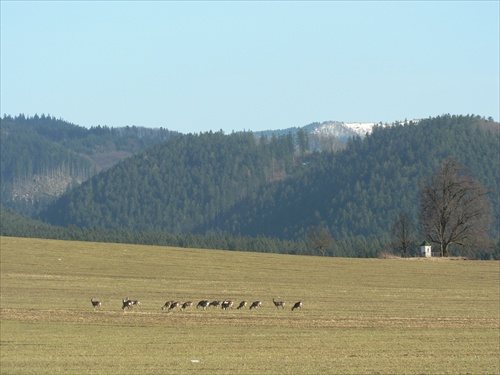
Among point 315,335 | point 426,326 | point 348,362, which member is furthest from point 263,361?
point 426,326

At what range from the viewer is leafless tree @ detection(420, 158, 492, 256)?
313ft

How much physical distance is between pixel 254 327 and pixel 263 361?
11093 millimetres

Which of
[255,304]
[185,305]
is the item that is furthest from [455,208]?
Result: [185,305]

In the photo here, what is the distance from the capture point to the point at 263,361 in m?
30.9

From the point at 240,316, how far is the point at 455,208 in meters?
53.8

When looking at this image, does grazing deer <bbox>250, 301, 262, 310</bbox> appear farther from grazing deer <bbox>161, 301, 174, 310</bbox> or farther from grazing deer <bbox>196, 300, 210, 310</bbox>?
grazing deer <bbox>161, 301, 174, 310</bbox>

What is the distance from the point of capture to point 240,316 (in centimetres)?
4653

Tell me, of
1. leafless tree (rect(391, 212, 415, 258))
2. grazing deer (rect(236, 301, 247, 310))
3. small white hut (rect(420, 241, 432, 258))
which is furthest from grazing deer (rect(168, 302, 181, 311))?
leafless tree (rect(391, 212, 415, 258))

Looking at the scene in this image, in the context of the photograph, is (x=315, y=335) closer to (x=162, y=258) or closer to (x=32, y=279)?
(x=32, y=279)

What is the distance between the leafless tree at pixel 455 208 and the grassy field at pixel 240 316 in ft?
36.5

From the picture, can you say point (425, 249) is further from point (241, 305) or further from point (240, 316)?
point (240, 316)

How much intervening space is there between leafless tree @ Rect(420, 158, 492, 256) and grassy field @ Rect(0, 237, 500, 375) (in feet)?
36.5

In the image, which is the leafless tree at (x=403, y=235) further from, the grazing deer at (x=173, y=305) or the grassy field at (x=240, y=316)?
the grazing deer at (x=173, y=305)

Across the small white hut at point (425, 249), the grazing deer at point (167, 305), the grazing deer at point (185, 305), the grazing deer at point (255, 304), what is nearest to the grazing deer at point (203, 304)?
the grazing deer at point (185, 305)
